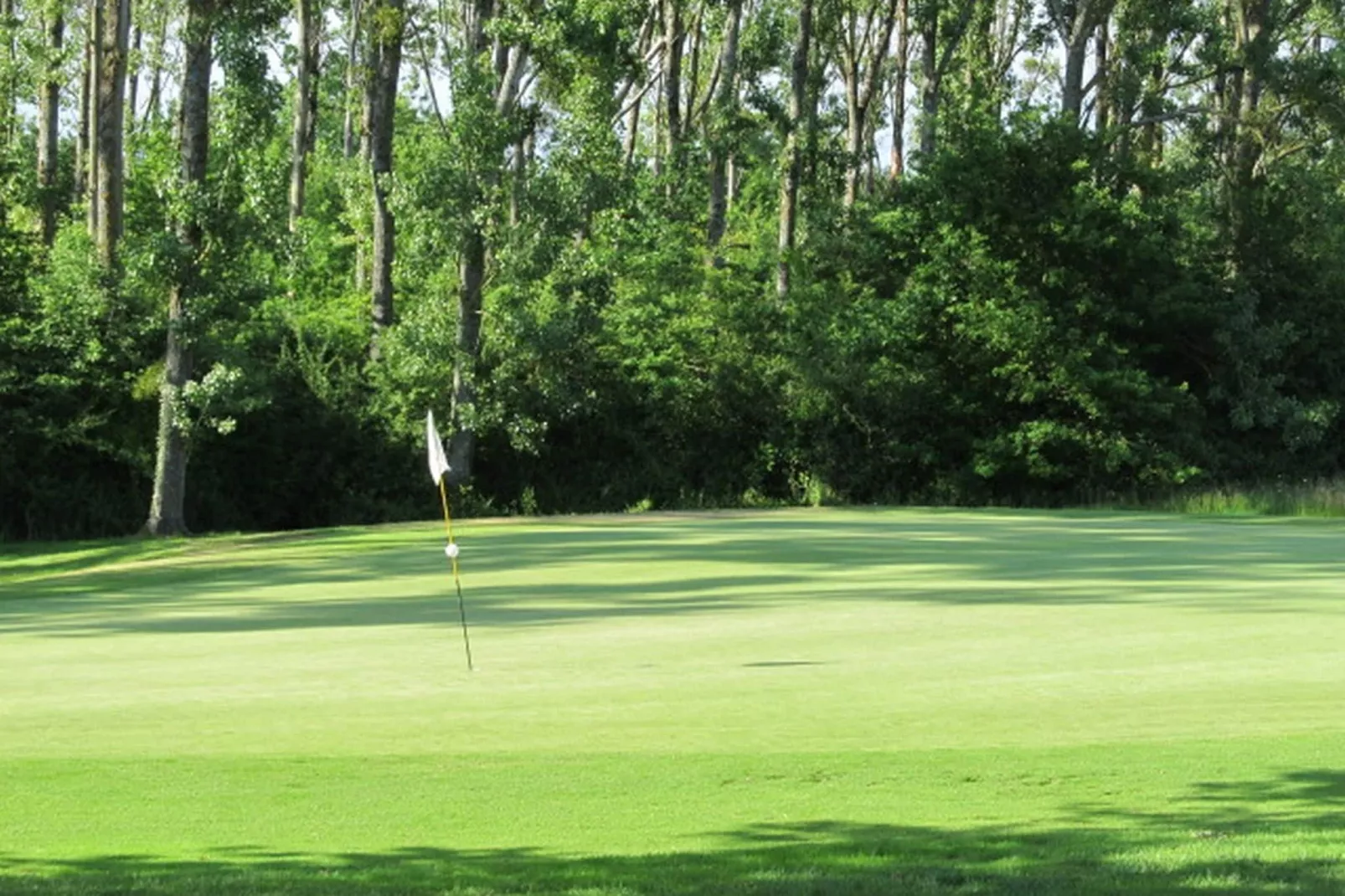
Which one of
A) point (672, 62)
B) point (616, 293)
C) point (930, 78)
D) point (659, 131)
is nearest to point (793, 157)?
point (616, 293)

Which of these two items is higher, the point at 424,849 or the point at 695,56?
the point at 695,56

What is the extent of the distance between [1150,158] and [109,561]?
35.4m

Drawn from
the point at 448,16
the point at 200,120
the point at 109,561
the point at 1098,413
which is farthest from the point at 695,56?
the point at 109,561

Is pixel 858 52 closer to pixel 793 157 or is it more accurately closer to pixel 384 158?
pixel 793 157

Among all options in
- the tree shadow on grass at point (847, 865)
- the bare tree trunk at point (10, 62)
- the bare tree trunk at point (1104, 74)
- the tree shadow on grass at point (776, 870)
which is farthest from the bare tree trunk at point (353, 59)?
the tree shadow on grass at point (776, 870)

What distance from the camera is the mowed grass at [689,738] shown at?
8.61 m

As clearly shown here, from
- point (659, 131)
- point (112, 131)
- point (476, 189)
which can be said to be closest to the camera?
point (112, 131)

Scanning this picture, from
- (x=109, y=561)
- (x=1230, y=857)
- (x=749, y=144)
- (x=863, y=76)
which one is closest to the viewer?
(x=1230, y=857)

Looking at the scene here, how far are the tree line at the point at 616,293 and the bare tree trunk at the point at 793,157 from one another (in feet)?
0.43

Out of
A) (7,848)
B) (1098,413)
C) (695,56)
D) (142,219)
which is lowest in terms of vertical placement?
(7,848)

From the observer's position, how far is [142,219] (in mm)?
47906

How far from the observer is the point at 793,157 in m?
50.7

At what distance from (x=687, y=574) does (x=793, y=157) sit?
2823 centimetres

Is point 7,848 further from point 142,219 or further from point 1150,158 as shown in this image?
point 1150,158
